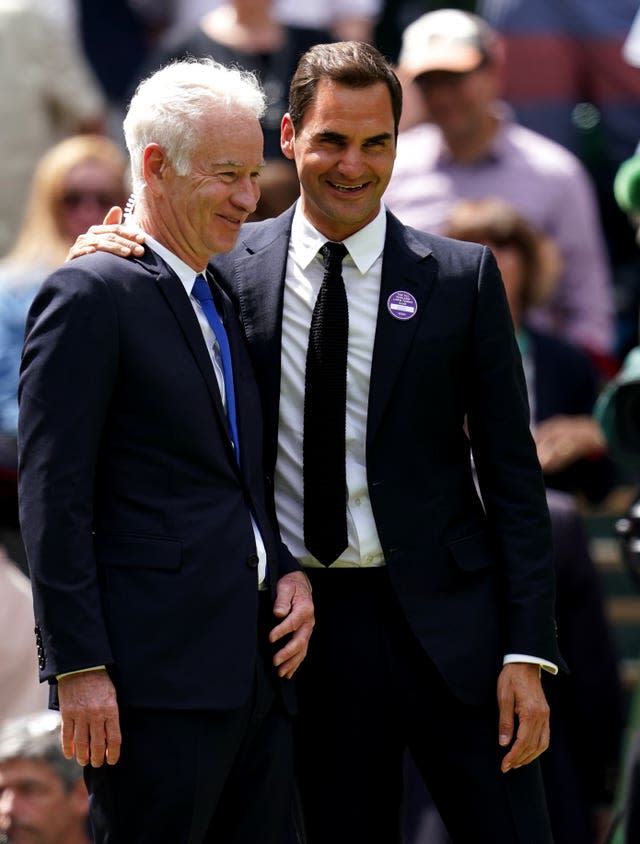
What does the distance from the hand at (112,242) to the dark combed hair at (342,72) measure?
0.46 metres

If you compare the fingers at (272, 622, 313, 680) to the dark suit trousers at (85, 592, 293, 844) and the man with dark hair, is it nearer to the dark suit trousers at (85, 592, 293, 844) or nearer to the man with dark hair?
the dark suit trousers at (85, 592, 293, 844)

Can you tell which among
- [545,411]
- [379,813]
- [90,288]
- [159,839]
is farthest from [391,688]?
[545,411]

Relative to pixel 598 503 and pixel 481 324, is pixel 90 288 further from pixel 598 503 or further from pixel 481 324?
pixel 598 503

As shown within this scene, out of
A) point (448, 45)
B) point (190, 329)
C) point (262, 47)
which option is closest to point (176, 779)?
point (190, 329)

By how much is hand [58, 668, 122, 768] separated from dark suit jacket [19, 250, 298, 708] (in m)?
0.04

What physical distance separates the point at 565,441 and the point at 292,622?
220cm

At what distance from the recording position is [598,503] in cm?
600

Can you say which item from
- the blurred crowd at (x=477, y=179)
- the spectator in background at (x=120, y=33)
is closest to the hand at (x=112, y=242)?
the blurred crowd at (x=477, y=179)

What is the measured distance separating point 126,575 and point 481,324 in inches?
35.1

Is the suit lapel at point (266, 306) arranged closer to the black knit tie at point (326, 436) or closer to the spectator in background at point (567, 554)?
the black knit tie at point (326, 436)

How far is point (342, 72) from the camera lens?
3732 millimetres

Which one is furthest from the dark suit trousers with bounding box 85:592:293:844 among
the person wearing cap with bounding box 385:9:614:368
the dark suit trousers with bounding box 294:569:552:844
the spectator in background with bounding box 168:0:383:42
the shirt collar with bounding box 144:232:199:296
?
the spectator in background with bounding box 168:0:383:42

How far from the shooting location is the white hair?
352cm

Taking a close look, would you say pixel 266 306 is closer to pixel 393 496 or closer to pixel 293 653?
pixel 393 496
